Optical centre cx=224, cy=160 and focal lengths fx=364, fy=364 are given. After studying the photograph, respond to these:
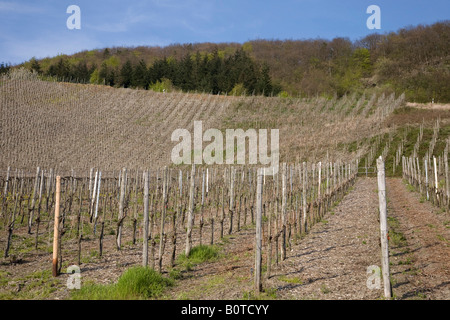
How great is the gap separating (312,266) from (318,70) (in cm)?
7078

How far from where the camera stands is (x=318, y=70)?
7300 cm

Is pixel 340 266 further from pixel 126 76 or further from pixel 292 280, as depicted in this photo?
pixel 126 76

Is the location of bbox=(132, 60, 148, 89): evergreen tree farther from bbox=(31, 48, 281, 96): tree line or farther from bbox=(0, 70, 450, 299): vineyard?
bbox=(0, 70, 450, 299): vineyard

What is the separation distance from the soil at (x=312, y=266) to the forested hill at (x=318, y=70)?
44725mm

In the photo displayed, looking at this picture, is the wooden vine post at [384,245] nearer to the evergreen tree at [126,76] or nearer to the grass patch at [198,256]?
the grass patch at [198,256]

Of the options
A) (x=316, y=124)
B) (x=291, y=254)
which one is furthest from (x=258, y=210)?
(x=316, y=124)

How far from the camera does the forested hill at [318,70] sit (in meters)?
57.5

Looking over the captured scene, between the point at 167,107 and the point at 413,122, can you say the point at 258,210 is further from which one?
the point at 167,107

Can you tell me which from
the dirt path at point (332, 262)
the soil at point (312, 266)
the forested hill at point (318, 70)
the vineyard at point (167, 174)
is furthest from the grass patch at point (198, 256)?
the forested hill at point (318, 70)

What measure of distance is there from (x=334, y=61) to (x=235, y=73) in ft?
102

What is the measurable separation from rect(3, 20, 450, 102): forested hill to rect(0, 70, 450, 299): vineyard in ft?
26.4

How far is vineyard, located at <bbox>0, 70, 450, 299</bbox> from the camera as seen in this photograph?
28.9 feet

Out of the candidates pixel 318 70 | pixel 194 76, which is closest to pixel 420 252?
pixel 194 76

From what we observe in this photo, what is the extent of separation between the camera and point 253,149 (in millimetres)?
35094
